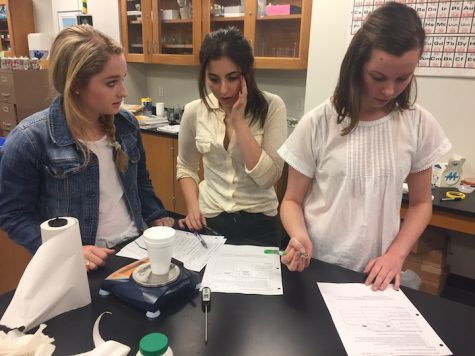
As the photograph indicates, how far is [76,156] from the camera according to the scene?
1118 millimetres

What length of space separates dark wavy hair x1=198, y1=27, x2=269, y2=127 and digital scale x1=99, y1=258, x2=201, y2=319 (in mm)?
751

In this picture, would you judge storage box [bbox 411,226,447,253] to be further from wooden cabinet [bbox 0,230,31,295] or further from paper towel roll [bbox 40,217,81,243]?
wooden cabinet [bbox 0,230,31,295]

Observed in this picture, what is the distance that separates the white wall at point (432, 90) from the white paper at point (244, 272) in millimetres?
1625

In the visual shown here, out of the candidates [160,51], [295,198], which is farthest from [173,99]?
[295,198]

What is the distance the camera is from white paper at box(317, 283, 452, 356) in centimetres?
77

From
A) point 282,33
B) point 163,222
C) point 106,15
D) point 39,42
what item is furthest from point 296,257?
point 39,42

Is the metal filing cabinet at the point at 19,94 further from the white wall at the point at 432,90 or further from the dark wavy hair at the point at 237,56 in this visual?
the dark wavy hair at the point at 237,56

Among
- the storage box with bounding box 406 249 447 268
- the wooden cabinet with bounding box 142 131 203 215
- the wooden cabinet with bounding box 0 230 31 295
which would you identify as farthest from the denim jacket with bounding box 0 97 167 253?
the wooden cabinet with bounding box 142 131 203 215

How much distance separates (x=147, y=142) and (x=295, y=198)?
92.7 inches

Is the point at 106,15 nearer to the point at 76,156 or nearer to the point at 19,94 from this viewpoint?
the point at 19,94

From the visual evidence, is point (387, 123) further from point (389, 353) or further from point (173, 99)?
point (173, 99)

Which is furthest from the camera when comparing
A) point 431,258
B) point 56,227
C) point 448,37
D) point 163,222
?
point 431,258

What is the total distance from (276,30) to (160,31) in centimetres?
121

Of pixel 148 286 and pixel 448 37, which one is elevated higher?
pixel 448 37
